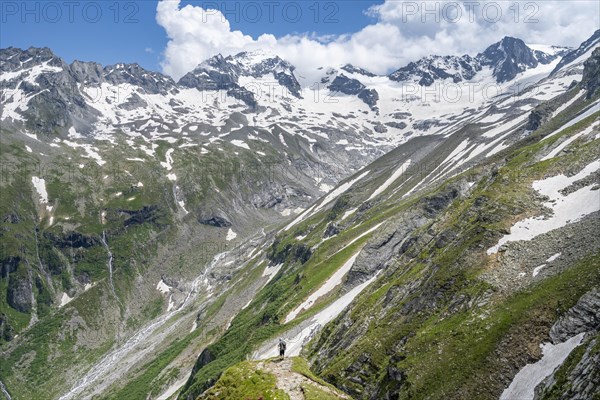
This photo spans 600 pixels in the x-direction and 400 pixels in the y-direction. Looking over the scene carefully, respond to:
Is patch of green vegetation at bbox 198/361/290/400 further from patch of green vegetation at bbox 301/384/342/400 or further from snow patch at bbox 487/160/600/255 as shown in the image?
snow patch at bbox 487/160/600/255

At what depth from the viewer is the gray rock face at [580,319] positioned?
1098 inches

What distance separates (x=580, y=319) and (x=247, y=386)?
20.9 m

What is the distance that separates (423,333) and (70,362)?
594ft

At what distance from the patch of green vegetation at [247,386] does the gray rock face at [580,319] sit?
18.7 metres

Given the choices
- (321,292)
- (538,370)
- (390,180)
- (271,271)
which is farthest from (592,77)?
(538,370)

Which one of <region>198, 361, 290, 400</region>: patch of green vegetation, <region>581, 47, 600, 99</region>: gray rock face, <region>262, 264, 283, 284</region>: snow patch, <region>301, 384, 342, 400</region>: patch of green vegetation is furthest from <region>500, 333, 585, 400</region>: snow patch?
<region>581, 47, 600, 99</region>: gray rock face

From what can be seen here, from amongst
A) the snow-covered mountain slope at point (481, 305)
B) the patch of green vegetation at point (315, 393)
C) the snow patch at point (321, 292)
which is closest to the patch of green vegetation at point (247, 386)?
the snow-covered mountain slope at point (481, 305)

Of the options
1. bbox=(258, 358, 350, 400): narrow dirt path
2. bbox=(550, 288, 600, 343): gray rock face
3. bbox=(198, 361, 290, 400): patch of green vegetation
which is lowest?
bbox=(550, 288, 600, 343): gray rock face

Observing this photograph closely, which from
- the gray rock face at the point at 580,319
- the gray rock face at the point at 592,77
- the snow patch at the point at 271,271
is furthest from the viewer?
the snow patch at the point at 271,271

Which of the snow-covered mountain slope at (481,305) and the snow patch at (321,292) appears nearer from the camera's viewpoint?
the snow-covered mountain slope at (481,305)

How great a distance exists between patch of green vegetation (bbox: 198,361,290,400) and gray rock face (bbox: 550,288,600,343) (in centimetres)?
1870

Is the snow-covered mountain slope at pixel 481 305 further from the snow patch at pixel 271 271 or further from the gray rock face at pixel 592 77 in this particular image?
the gray rock face at pixel 592 77

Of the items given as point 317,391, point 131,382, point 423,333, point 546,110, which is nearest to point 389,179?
point 546,110

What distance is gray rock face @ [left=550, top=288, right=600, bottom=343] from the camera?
27891 mm
